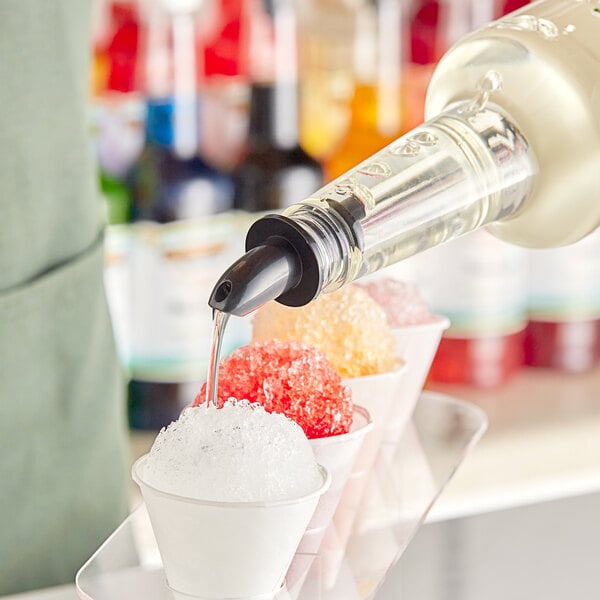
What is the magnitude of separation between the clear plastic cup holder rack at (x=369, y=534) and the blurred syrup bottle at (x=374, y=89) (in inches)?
18.6

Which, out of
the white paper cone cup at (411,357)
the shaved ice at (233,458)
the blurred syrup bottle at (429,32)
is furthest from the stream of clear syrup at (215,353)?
the blurred syrup bottle at (429,32)

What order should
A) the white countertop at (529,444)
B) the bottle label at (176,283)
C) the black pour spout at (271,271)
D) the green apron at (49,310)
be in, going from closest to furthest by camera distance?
the black pour spout at (271,271), the green apron at (49,310), the bottle label at (176,283), the white countertop at (529,444)

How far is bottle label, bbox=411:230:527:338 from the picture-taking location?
93 cm

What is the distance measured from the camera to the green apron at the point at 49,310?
533 millimetres

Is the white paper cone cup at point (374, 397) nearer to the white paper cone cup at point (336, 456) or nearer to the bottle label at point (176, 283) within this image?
the white paper cone cup at point (336, 456)

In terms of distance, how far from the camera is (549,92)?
1.21 feet

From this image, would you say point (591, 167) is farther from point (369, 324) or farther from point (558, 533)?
point (558, 533)

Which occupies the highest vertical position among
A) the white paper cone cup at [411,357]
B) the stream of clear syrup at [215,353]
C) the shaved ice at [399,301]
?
the stream of clear syrup at [215,353]

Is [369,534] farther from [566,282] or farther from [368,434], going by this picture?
[566,282]

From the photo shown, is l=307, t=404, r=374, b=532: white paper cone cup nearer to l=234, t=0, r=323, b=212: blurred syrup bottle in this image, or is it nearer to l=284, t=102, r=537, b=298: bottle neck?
l=284, t=102, r=537, b=298: bottle neck

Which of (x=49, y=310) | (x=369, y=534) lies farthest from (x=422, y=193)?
(x=49, y=310)

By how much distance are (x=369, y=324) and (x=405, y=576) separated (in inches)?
5.6

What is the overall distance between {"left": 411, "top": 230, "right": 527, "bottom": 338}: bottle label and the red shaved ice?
59cm

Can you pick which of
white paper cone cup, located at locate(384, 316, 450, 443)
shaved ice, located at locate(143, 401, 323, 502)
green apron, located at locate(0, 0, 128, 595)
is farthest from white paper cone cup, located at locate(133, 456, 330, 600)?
green apron, located at locate(0, 0, 128, 595)
